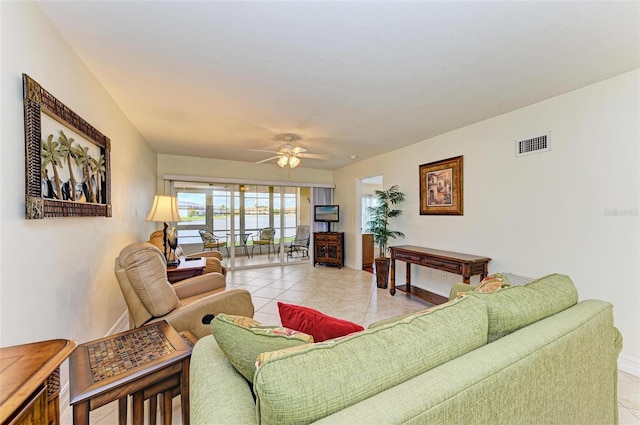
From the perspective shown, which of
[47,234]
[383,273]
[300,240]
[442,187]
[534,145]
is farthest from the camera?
[300,240]

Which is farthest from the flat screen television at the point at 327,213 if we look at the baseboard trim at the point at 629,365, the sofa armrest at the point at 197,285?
the baseboard trim at the point at 629,365

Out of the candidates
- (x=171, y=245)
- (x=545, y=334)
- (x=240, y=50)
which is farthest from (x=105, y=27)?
(x=545, y=334)

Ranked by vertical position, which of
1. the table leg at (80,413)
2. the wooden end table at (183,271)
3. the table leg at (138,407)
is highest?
the wooden end table at (183,271)

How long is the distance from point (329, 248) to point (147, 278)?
15.2ft

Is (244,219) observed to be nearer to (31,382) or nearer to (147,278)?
(147,278)

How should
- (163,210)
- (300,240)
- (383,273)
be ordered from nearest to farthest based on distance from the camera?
(163,210) < (383,273) < (300,240)

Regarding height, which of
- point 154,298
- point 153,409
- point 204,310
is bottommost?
point 153,409

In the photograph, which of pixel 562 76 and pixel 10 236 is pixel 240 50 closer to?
Result: pixel 10 236

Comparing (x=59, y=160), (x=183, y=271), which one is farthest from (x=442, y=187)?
(x=59, y=160)

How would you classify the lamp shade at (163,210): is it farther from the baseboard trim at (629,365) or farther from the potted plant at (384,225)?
the baseboard trim at (629,365)

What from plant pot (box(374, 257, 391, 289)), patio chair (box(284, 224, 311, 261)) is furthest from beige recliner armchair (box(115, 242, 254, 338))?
patio chair (box(284, 224, 311, 261))

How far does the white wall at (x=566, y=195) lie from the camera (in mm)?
2150

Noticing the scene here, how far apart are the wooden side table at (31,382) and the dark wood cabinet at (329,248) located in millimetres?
5352

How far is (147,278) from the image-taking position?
1785 millimetres
